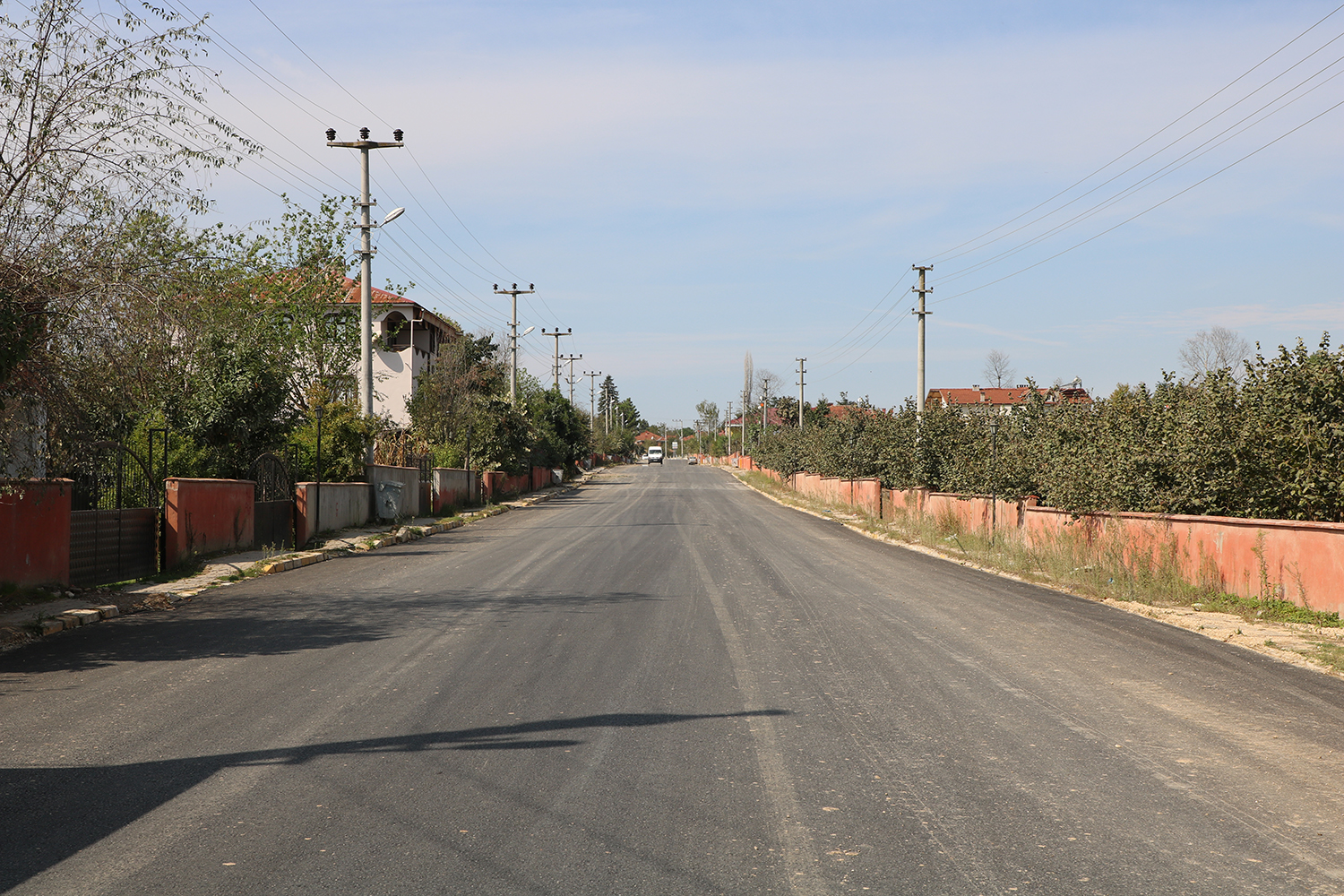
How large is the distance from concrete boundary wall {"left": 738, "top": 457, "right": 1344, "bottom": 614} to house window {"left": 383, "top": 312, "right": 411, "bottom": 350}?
40.0 m

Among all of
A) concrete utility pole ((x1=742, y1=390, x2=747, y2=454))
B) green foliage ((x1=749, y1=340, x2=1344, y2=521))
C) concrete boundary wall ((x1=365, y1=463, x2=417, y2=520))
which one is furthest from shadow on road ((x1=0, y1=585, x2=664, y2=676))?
concrete utility pole ((x1=742, y1=390, x2=747, y2=454))

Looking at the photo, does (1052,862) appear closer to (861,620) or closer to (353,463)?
(861,620)

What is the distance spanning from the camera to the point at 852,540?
87.8ft

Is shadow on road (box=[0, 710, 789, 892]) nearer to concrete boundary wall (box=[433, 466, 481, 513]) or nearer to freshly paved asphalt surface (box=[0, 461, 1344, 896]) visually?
freshly paved asphalt surface (box=[0, 461, 1344, 896])

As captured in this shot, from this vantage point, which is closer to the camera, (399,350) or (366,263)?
(366,263)

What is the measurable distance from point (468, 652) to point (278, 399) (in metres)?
14.6

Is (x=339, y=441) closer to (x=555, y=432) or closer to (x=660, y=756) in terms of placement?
(x=660, y=756)

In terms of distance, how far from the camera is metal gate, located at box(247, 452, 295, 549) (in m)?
20.7

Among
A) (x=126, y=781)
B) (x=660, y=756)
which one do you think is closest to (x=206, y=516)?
(x=126, y=781)

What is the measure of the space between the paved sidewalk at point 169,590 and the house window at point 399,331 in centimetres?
2981

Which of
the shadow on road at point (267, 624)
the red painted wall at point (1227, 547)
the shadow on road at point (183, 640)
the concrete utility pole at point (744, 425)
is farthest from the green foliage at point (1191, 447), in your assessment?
the concrete utility pole at point (744, 425)

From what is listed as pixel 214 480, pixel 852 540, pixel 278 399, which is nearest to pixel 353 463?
pixel 278 399

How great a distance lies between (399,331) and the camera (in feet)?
178

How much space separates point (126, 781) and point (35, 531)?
8742 millimetres
